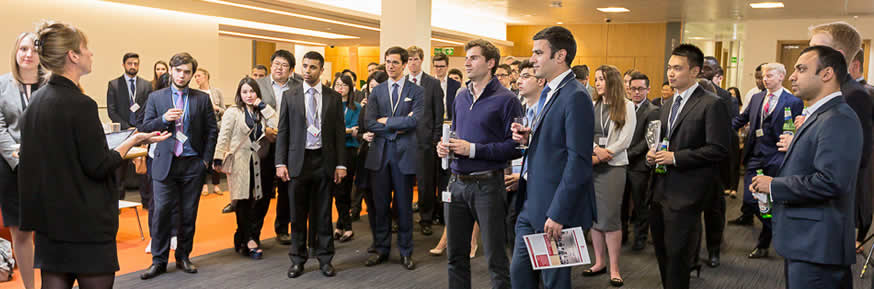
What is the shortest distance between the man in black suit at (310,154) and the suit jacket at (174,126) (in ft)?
1.69

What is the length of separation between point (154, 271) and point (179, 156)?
779mm

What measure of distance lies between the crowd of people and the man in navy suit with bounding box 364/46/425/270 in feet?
0.04

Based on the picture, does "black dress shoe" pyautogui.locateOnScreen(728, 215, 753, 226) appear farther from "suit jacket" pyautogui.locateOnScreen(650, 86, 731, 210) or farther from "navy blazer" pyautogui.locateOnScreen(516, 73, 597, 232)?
"navy blazer" pyautogui.locateOnScreen(516, 73, 597, 232)

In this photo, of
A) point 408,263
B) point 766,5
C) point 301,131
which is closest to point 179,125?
point 301,131

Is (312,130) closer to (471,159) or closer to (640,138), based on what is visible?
(471,159)

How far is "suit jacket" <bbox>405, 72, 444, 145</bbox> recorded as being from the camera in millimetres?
4598

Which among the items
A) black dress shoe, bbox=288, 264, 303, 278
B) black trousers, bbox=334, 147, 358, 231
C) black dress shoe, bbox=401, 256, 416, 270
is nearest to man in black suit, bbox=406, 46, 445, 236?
black dress shoe, bbox=401, 256, 416, 270

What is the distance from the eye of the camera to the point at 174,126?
4.21m

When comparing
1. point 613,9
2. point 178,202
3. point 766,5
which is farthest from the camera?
point 613,9

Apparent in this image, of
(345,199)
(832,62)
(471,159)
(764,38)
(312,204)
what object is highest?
(764,38)

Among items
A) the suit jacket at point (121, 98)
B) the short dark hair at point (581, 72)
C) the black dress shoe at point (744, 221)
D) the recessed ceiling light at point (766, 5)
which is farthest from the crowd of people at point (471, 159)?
the recessed ceiling light at point (766, 5)

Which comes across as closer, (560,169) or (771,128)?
(560,169)

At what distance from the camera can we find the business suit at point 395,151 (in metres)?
4.51

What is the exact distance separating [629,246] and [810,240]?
326 cm
